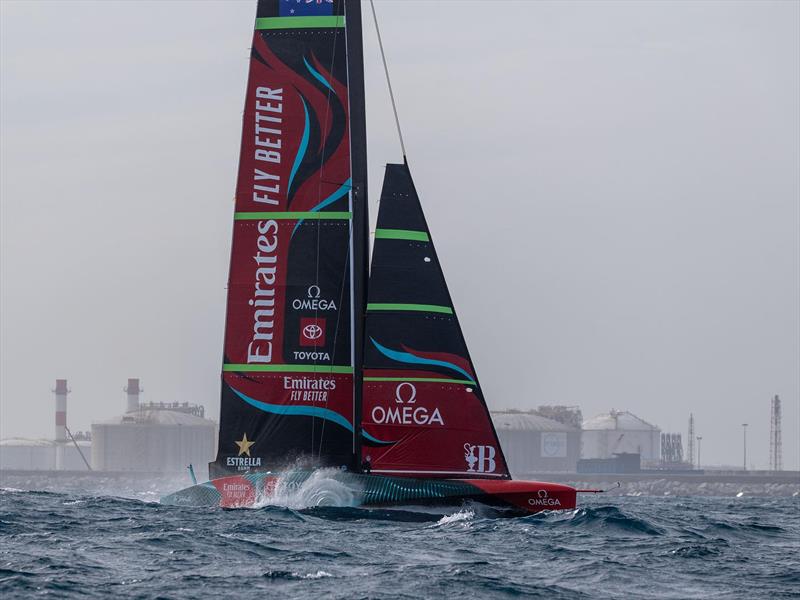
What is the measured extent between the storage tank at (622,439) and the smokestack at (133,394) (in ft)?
156

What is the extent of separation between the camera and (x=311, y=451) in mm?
27047

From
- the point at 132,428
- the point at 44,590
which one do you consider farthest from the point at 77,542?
the point at 132,428

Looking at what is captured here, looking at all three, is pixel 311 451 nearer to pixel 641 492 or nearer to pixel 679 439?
pixel 641 492

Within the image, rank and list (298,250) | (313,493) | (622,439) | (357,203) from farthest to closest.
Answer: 1. (622,439)
2. (357,203)
3. (298,250)
4. (313,493)

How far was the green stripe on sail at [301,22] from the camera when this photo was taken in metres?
27.6

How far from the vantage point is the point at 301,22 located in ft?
90.7

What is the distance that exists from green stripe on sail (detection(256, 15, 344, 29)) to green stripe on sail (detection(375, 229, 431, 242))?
425 centimetres

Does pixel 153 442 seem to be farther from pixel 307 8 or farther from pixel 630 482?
pixel 307 8

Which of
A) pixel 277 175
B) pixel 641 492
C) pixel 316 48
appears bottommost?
pixel 641 492

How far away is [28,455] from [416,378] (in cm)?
15192

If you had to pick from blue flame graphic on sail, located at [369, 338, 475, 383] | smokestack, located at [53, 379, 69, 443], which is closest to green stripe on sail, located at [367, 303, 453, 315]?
blue flame graphic on sail, located at [369, 338, 475, 383]

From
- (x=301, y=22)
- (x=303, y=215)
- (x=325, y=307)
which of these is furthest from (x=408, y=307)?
(x=301, y=22)

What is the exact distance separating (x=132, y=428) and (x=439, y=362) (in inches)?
4613

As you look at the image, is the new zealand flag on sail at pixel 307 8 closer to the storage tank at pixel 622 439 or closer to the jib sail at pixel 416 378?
the jib sail at pixel 416 378
